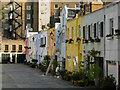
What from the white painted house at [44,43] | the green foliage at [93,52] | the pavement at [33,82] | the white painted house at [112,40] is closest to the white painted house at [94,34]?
the green foliage at [93,52]

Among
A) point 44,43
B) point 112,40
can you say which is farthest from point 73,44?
point 44,43

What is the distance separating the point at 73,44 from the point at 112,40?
10.3 meters

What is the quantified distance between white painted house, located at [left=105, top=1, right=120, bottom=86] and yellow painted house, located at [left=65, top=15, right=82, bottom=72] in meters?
6.64

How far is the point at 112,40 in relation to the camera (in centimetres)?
2244

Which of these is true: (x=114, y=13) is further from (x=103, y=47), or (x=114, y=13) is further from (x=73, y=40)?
(x=73, y=40)

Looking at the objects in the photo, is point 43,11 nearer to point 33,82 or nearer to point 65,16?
point 65,16

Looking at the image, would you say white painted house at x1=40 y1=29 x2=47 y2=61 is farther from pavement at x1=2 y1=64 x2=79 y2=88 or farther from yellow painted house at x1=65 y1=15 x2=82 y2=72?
yellow painted house at x1=65 y1=15 x2=82 y2=72

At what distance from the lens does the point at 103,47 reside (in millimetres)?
24453

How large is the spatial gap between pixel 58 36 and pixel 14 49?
112 feet

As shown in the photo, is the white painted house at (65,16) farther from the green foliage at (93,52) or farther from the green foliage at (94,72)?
the green foliage at (94,72)

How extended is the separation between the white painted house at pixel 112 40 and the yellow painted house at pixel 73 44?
6639 millimetres

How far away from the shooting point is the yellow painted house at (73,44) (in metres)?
30.8

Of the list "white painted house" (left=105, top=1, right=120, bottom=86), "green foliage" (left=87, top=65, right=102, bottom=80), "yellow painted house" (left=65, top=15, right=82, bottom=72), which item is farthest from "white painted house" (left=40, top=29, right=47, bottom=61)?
"white painted house" (left=105, top=1, right=120, bottom=86)

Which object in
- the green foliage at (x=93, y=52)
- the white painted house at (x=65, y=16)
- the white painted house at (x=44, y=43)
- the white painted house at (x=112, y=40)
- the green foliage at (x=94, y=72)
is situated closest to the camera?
the white painted house at (x=112, y=40)
